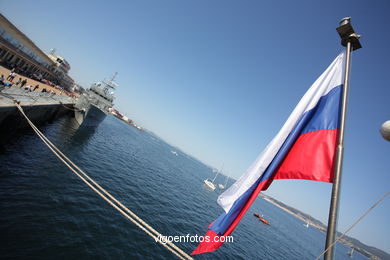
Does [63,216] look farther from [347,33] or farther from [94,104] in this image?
[94,104]

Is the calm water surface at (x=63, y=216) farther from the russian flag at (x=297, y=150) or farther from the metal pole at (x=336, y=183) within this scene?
the metal pole at (x=336, y=183)

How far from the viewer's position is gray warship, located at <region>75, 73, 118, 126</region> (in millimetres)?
32781

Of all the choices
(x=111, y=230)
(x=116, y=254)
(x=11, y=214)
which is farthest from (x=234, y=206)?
(x=11, y=214)

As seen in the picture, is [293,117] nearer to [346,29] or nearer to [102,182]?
[346,29]

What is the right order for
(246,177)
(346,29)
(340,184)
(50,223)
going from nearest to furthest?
(340,184) < (346,29) < (246,177) < (50,223)

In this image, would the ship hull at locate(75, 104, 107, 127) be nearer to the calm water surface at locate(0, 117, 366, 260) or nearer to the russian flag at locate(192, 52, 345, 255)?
the calm water surface at locate(0, 117, 366, 260)

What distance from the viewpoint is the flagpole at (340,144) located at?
7.61 ft

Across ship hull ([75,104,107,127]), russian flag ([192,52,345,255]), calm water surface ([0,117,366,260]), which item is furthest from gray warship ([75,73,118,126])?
russian flag ([192,52,345,255])

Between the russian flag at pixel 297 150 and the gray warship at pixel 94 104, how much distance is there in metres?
35.5

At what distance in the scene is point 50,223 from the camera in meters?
8.86

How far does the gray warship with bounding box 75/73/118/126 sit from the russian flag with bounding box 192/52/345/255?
117 ft

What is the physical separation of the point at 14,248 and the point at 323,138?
→ 11.6m

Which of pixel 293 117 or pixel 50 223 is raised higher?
pixel 293 117

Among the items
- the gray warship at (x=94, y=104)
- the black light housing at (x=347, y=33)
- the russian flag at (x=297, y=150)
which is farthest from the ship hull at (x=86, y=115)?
the black light housing at (x=347, y=33)
